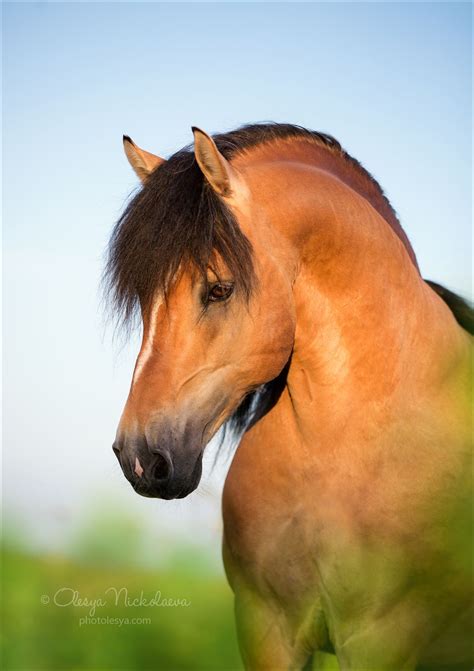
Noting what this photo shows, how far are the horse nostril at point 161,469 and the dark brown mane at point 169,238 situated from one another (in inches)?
26.7

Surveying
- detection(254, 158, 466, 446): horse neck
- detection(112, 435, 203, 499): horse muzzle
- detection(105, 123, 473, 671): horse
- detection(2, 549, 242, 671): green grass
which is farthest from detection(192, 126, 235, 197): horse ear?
detection(2, 549, 242, 671): green grass

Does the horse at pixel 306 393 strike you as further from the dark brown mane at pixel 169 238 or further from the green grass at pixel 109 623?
the green grass at pixel 109 623

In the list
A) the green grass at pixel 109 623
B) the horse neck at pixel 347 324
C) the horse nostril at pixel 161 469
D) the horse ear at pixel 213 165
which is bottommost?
the green grass at pixel 109 623

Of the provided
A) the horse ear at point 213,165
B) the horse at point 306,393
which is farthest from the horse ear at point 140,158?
the horse ear at point 213,165

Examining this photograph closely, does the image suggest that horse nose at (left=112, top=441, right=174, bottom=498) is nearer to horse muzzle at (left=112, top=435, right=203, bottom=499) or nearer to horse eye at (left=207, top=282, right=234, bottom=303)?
horse muzzle at (left=112, top=435, right=203, bottom=499)

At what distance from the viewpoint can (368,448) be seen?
342 cm

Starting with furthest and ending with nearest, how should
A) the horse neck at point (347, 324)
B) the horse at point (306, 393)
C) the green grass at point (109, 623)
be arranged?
the green grass at point (109, 623), the horse neck at point (347, 324), the horse at point (306, 393)

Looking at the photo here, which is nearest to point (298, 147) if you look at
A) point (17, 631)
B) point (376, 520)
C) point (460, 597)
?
point (376, 520)

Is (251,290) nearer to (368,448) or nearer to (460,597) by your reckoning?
(368,448)

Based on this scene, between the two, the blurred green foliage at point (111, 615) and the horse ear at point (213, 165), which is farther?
the blurred green foliage at point (111, 615)

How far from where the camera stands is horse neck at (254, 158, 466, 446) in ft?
A: 11.5

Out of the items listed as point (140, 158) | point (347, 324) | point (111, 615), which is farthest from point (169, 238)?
point (111, 615)

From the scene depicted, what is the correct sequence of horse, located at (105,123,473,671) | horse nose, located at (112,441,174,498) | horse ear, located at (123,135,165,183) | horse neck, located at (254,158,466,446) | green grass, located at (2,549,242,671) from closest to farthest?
horse nose, located at (112,441,174,498) → horse, located at (105,123,473,671) → horse neck, located at (254,158,466,446) → horse ear, located at (123,135,165,183) → green grass, located at (2,549,242,671)

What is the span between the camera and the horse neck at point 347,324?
3.50 metres
